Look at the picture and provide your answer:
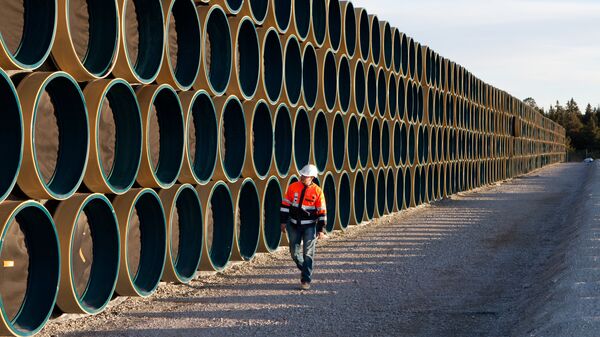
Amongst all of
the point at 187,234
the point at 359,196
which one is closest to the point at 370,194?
the point at 359,196

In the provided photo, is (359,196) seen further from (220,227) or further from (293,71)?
(220,227)

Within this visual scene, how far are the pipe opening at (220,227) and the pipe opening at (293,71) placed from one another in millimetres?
2978

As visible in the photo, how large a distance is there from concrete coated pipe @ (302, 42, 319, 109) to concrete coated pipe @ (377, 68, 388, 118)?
14.1 ft

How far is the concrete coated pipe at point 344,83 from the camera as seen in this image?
16906mm

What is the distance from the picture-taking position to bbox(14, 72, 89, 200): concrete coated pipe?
7.17 meters

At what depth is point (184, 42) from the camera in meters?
10.4

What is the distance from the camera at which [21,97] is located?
690 centimetres

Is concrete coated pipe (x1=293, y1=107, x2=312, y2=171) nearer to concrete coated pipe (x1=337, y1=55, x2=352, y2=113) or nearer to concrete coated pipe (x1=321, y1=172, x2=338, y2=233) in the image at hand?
concrete coated pipe (x1=321, y1=172, x2=338, y2=233)

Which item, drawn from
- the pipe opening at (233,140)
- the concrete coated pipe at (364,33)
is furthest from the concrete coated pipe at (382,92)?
the pipe opening at (233,140)

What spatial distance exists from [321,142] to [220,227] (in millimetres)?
4675

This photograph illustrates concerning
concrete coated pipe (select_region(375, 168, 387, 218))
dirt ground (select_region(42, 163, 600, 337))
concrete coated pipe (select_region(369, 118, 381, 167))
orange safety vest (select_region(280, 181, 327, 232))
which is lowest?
dirt ground (select_region(42, 163, 600, 337))

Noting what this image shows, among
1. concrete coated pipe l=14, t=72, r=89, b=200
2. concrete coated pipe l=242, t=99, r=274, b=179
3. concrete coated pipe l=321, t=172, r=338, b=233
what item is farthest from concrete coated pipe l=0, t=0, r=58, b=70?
concrete coated pipe l=321, t=172, r=338, b=233

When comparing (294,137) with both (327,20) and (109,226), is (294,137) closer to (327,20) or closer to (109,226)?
(327,20)

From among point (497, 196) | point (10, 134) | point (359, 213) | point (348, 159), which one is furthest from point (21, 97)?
point (497, 196)
